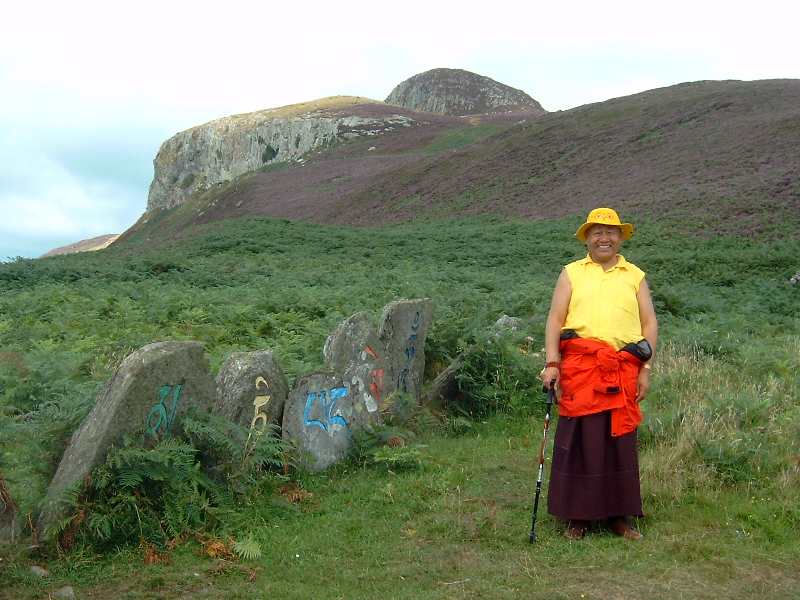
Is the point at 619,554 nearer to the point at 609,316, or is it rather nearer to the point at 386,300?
the point at 609,316

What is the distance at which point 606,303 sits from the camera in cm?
496

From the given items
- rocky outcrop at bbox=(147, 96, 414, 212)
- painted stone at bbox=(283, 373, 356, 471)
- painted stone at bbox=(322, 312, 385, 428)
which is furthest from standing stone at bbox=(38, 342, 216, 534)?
rocky outcrop at bbox=(147, 96, 414, 212)

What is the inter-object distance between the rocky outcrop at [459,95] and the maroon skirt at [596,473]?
93297mm

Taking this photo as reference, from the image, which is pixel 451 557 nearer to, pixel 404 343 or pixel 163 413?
pixel 163 413

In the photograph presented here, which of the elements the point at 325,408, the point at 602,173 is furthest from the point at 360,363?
the point at 602,173

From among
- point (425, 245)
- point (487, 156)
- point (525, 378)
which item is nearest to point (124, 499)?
point (525, 378)

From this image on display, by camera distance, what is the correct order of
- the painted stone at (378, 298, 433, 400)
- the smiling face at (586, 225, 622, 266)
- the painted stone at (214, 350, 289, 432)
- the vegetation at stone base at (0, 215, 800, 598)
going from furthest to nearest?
the painted stone at (378, 298, 433, 400)
the painted stone at (214, 350, 289, 432)
the smiling face at (586, 225, 622, 266)
the vegetation at stone base at (0, 215, 800, 598)

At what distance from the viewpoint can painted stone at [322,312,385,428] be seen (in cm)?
679

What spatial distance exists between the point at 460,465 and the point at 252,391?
185 centimetres

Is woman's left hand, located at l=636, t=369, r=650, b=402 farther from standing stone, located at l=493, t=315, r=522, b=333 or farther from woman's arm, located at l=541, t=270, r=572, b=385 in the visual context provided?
standing stone, located at l=493, t=315, r=522, b=333

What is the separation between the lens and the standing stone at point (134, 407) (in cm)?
457

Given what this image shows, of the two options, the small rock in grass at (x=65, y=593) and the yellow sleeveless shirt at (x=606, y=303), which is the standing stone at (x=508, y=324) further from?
the small rock in grass at (x=65, y=593)

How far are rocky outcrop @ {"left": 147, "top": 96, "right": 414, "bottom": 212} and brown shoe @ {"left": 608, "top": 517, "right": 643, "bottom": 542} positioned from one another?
63074 mm

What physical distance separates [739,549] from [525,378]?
3680 mm
